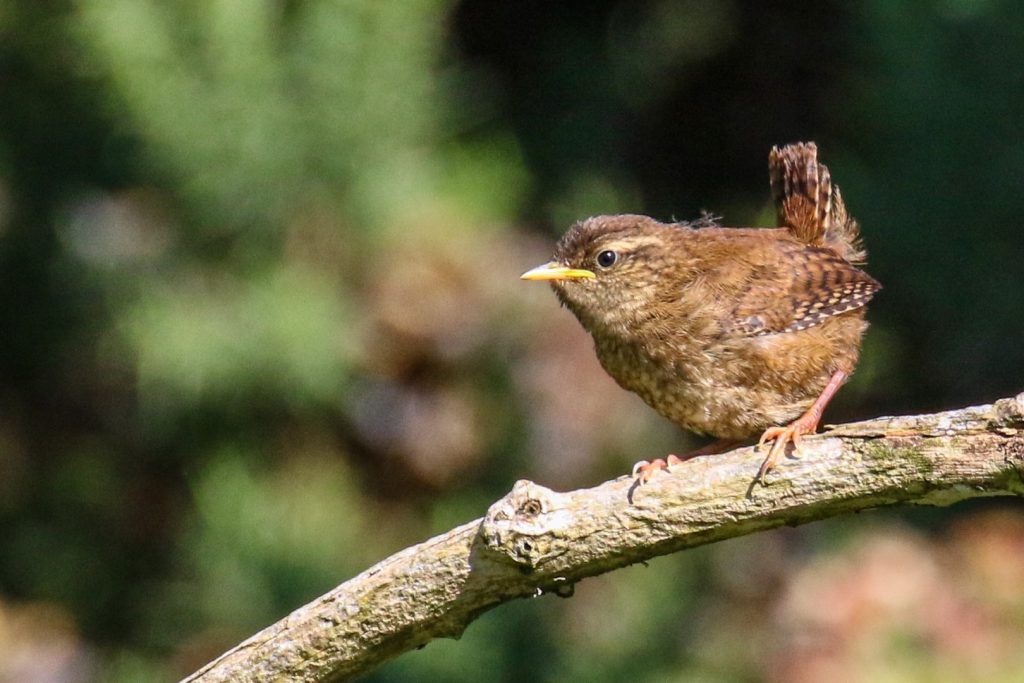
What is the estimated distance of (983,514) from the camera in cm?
492

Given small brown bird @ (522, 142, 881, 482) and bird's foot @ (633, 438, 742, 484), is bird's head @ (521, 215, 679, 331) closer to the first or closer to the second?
small brown bird @ (522, 142, 881, 482)

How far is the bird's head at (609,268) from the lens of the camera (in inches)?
142

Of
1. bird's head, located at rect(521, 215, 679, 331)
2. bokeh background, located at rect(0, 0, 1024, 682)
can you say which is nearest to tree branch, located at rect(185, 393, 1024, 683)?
bird's head, located at rect(521, 215, 679, 331)

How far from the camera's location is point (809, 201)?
3.88 metres

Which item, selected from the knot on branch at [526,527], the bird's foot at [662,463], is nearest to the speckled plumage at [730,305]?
the bird's foot at [662,463]

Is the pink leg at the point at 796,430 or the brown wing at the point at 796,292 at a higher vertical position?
the brown wing at the point at 796,292

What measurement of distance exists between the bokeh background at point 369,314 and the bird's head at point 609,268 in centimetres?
130

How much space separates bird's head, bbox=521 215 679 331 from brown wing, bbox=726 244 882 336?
0.74ft

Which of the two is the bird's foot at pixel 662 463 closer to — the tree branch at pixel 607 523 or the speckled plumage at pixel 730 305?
the tree branch at pixel 607 523

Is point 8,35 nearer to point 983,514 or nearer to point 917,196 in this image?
point 917,196

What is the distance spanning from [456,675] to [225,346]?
131 centimetres

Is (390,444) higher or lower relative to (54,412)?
lower

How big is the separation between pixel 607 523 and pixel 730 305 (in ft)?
3.19

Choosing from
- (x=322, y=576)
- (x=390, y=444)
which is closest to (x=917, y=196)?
(x=390, y=444)
